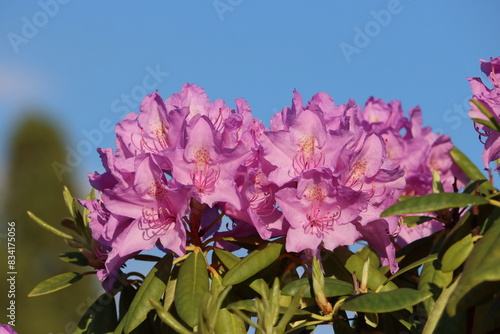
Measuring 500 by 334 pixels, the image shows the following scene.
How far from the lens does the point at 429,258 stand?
59.6 inches

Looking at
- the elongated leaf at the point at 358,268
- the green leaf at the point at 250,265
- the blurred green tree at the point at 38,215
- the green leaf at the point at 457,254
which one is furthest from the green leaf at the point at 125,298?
the blurred green tree at the point at 38,215

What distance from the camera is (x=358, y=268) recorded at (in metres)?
1.70

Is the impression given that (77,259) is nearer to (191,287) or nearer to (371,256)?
(191,287)

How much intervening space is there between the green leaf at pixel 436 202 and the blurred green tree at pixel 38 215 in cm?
1070

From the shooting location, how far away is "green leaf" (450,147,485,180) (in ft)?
7.11

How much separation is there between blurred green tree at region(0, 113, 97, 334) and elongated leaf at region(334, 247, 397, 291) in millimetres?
10298

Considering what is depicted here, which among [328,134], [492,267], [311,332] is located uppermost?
[328,134]

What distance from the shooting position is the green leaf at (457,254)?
54.7 inches

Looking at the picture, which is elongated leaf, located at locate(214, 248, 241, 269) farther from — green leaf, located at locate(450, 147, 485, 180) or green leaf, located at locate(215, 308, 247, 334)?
green leaf, located at locate(450, 147, 485, 180)

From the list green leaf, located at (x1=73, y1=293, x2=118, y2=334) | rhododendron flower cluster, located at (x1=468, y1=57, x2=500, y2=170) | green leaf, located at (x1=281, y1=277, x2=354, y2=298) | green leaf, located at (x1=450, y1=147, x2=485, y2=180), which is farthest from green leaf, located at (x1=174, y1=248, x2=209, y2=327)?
green leaf, located at (x1=450, y1=147, x2=485, y2=180)

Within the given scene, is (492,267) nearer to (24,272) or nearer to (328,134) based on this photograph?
(328,134)

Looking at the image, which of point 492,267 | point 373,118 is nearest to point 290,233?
point 492,267

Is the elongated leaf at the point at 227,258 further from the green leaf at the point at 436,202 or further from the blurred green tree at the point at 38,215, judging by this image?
the blurred green tree at the point at 38,215

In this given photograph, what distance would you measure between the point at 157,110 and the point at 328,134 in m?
0.42
